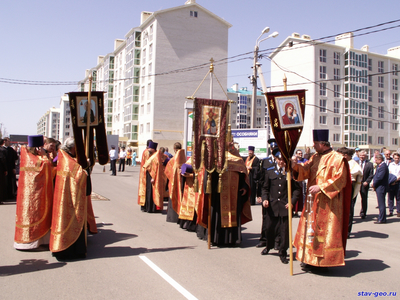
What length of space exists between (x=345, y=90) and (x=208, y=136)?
58.2 metres

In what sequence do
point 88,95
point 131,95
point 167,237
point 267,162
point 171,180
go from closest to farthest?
point 88,95, point 267,162, point 167,237, point 171,180, point 131,95

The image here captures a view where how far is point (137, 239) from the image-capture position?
24.5ft

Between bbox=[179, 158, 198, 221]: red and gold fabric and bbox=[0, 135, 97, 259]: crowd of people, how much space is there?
7.17 ft

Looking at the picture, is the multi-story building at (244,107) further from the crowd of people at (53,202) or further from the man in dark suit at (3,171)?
the crowd of people at (53,202)

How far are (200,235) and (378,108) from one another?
207 ft

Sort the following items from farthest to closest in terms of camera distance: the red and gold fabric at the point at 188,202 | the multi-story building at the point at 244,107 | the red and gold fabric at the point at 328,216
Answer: the multi-story building at the point at 244,107, the red and gold fabric at the point at 188,202, the red and gold fabric at the point at 328,216

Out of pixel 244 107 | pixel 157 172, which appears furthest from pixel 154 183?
pixel 244 107

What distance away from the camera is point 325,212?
5.55m

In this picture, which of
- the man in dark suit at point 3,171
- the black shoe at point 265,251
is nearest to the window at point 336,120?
the man in dark suit at point 3,171

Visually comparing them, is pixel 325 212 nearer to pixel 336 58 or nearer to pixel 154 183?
pixel 154 183

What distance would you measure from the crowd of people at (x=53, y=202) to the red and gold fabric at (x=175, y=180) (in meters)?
2.69

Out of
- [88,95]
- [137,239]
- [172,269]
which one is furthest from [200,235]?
[88,95]

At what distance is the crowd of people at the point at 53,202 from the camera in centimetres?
591

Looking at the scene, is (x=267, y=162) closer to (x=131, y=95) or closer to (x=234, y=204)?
(x=234, y=204)
